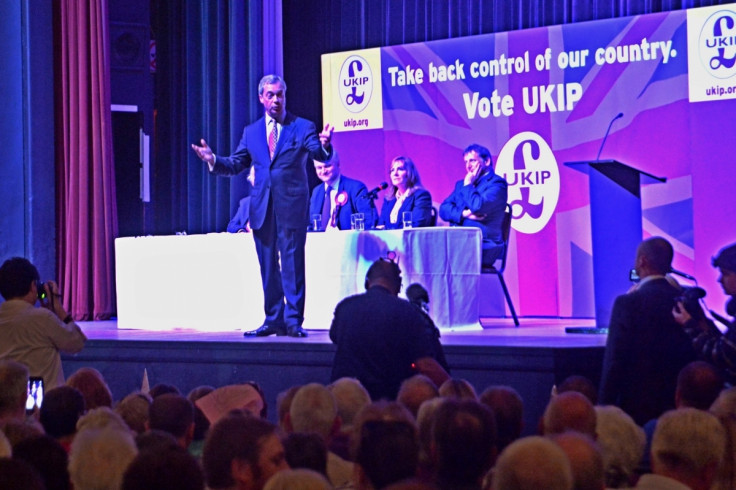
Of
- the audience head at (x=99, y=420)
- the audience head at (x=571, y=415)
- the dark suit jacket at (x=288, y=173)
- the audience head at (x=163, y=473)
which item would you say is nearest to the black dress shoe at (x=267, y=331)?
the dark suit jacket at (x=288, y=173)

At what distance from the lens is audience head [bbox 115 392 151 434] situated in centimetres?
335

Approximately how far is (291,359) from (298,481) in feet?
13.3

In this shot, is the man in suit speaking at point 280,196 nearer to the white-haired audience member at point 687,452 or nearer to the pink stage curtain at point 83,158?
the pink stage curtain at point 83,158

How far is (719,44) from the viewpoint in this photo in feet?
27.1

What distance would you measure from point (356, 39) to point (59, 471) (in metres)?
8.06

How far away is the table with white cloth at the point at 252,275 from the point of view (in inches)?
272

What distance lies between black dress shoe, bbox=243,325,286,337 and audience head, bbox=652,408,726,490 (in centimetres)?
411

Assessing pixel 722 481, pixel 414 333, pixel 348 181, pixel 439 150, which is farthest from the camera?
pixel 439 150

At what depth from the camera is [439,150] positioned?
9.51 metres

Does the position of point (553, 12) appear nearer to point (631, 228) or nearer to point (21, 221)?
point (631, 228)

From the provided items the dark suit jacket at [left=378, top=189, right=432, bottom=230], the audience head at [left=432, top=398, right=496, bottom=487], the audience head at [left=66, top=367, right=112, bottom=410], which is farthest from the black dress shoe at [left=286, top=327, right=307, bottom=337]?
the audience head at [left=432, top=398, right=496, bottom=487]

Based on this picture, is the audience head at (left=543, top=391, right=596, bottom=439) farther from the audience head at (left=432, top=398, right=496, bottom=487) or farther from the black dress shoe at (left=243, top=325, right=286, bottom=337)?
the black dress shoe at (left=243, top=325, right=286, bottom=337)

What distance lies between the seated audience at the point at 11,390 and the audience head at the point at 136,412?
0.99ft

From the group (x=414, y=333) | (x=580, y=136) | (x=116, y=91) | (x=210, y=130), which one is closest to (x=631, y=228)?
(x=414, y=333)
